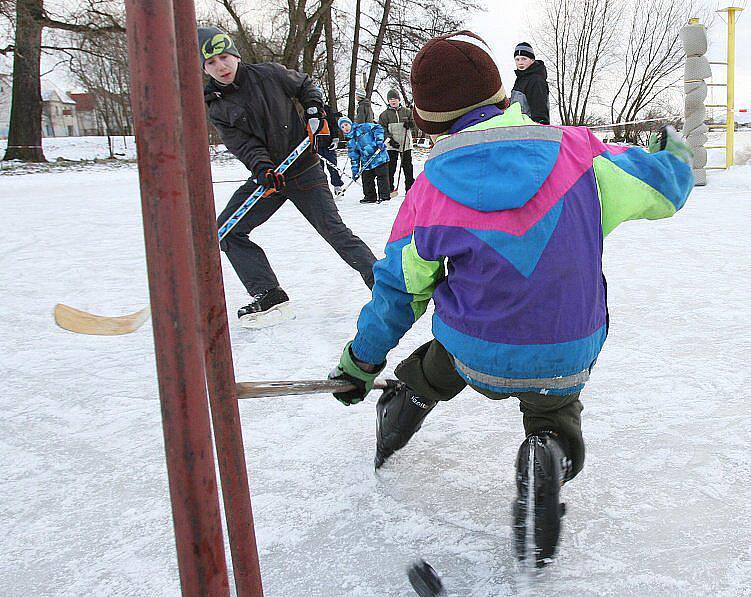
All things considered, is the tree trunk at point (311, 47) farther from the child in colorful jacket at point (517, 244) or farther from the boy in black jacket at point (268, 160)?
the child in colorful jacket at point (517, 244)

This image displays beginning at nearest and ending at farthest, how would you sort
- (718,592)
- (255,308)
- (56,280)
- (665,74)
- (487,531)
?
(718,592) → (487,531) → (255,308) → (56,280) → (665,74)

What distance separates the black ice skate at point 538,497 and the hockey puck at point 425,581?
194 millimetres

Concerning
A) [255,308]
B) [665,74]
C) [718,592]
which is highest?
[665,74]

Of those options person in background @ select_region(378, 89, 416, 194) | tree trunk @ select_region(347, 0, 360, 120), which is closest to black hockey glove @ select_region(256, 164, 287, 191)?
person in background @ select_region(378, 89, 416, 194)

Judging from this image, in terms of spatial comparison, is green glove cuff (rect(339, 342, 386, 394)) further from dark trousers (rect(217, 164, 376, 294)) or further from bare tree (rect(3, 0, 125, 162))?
bare tree (rect(3, 0, 125, 162))

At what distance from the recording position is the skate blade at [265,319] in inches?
142

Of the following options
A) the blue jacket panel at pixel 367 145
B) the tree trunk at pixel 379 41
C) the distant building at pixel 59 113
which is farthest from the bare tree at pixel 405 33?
the distant building at pixel 59 113

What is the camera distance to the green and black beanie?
3018mm

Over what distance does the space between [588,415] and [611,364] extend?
54 centimetres

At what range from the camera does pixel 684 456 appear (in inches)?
79.5

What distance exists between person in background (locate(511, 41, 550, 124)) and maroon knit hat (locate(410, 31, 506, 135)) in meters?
4.54

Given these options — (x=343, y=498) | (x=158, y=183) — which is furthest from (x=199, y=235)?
(x=343, y=498)

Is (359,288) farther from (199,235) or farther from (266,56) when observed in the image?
(266,56)

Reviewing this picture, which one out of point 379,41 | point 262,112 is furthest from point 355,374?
point 379,41
